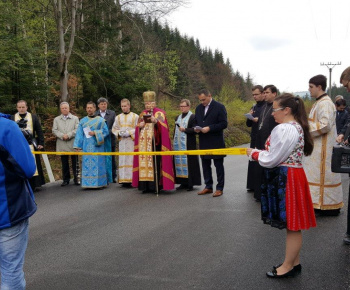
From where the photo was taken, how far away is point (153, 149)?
8117 millimetres

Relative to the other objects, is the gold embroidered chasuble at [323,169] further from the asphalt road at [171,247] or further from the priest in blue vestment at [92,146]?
the priest in blue vestment at [92,146]

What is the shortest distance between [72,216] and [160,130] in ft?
8.85

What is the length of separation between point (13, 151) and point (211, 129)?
16.9ft

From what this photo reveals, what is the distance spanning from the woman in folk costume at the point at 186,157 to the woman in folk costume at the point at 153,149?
31cm

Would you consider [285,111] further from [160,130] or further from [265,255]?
[160,130]

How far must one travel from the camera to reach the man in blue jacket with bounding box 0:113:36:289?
8.73ft

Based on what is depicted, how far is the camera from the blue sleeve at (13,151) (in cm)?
264

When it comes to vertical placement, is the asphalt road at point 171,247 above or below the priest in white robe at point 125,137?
below

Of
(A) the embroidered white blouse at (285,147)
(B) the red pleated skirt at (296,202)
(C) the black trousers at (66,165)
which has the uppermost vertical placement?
(A) the embroidered white blouse at (285,147)

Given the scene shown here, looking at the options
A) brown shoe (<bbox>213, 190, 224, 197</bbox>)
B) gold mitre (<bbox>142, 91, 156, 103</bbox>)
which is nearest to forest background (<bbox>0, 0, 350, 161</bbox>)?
gold mitre (<bbox>142, 91, 156, 103</bbox>)

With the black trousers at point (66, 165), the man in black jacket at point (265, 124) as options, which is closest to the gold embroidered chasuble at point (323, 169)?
the man in black jacket at point (265, 124)

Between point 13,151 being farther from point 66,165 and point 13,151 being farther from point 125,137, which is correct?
point 66,165

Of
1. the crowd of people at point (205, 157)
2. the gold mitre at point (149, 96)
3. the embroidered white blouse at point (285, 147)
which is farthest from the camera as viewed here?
the gold mitre at point (149, 96)

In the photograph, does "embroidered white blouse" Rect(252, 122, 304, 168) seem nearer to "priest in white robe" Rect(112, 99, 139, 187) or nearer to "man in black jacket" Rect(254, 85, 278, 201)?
"man in black jacket" Rect(254, 85, 278, 201)
